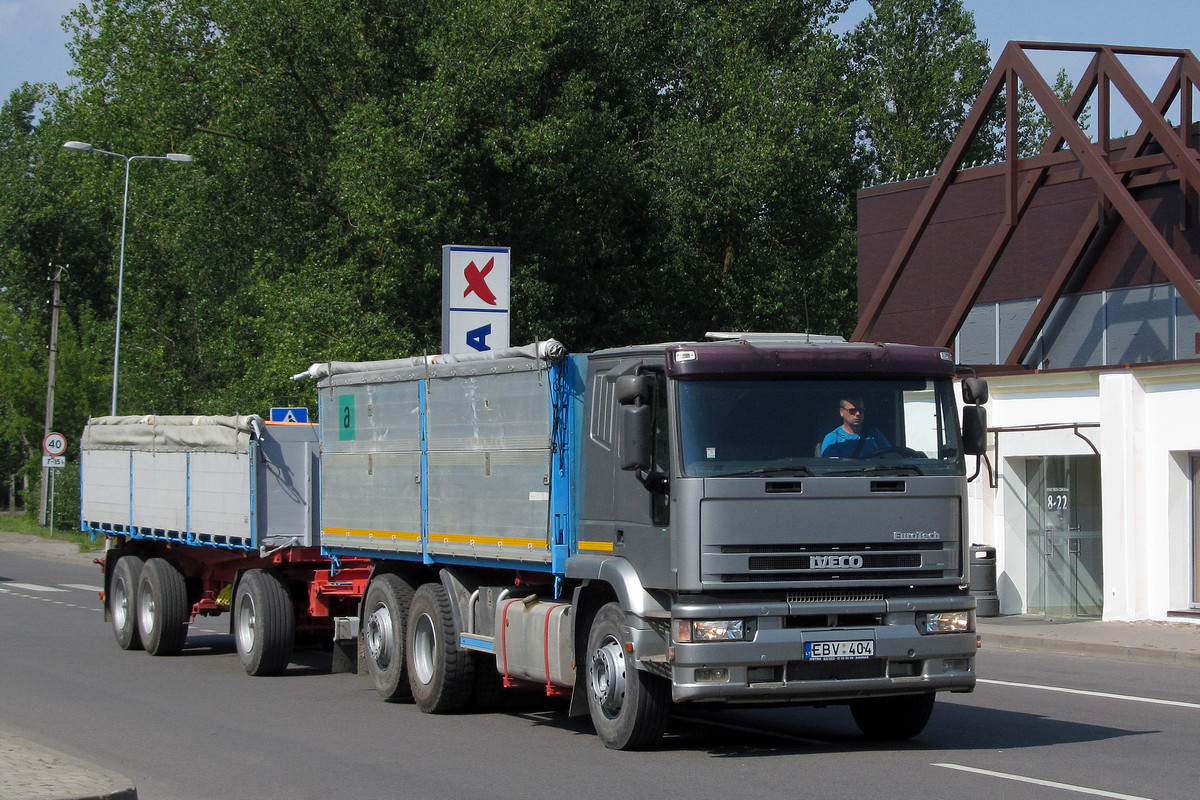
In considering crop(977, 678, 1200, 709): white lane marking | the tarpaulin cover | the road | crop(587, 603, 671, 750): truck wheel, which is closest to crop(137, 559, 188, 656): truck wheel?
the road

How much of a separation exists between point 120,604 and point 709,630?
11.1 meters

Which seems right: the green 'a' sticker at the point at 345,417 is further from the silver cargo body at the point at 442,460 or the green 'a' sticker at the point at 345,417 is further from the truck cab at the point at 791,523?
the truck cab at the point at 791,523

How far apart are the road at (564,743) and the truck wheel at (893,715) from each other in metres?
0.13

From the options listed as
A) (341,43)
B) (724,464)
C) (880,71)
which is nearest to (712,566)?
(724,464)

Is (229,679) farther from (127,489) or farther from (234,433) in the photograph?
(127,489)

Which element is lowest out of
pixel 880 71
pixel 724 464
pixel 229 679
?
pixel 229 679

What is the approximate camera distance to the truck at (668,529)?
9211 millimetres

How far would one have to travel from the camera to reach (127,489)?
18.1 metres

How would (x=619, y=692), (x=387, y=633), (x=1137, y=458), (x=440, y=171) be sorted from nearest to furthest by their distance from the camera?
(x=619, y=692) → (x=387, y=633) → (x=1137, y=458) → (x=440, y=171)

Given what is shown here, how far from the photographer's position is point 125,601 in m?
17.8

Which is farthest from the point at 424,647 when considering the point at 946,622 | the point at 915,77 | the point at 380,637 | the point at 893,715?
the point at 915,77

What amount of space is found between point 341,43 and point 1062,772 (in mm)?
27185

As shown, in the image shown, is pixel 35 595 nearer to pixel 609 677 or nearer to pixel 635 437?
pixel 609 677

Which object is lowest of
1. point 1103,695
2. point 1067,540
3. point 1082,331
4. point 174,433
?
point 1103,695
